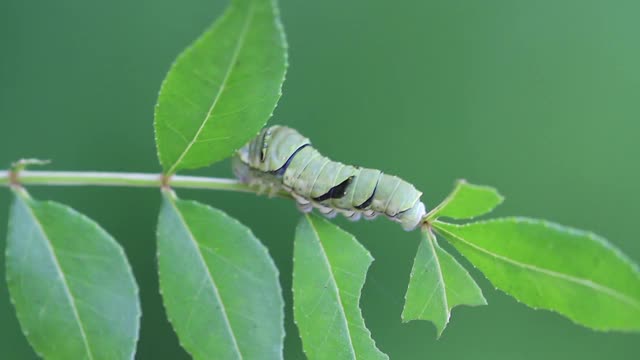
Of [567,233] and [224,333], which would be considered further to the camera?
[224,333]

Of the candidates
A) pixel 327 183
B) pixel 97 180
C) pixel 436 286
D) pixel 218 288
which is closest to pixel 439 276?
pixel 436 286

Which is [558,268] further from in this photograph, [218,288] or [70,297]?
[70,297]

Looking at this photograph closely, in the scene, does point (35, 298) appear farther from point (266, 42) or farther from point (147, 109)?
point (147, 109)

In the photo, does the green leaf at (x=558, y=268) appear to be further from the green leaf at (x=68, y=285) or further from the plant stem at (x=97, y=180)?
the green leaf at (x=68, y=285)

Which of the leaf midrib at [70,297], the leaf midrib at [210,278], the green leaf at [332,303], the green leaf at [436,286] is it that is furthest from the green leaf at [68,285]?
the green leaf at [436,286]

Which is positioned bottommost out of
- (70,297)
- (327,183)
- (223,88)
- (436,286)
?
(70,297)

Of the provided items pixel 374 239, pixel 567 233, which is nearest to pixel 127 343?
pixel 567 233
